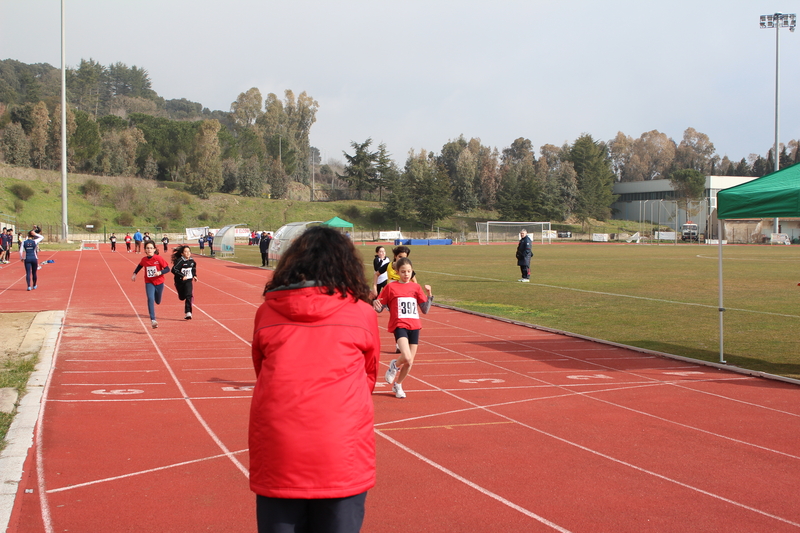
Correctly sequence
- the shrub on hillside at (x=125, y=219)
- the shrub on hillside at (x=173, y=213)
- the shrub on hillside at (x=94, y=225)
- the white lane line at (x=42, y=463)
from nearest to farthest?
the white lane line at (x=42, y=463), the shrub on hillside at (x=94, y=225), the shrub on hillside at (x=125, y=219), the shrub on hillside at (x=173, y=213)

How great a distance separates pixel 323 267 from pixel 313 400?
0.54m

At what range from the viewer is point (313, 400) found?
8.29 feet

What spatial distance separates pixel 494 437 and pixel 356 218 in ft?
291

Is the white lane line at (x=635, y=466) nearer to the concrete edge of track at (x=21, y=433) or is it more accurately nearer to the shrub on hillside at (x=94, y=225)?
the concrete edge of track at (x=21, y=433)

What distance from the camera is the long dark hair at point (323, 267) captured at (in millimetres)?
2711

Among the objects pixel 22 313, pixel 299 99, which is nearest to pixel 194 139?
pixel 299 99

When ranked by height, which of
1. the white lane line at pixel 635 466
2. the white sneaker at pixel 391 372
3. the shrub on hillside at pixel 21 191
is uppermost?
the shrub on hillside at pixel 21 191

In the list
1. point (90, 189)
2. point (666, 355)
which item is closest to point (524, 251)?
point (666, 355)

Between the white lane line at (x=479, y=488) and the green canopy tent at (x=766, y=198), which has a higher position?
the green canopy tent at (x=766, y=198)

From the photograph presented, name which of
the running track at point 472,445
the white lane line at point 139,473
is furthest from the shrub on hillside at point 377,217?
the white lane line at point 139,473

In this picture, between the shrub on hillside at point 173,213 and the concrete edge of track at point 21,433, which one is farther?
the shrub on hillside at point 173,213

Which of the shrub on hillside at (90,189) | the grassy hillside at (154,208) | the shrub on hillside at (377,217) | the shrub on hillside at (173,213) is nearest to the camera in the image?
the grassy hillside at (154,208)

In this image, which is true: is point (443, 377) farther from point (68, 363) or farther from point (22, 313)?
point (22, 313)

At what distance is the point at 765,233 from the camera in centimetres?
8006
